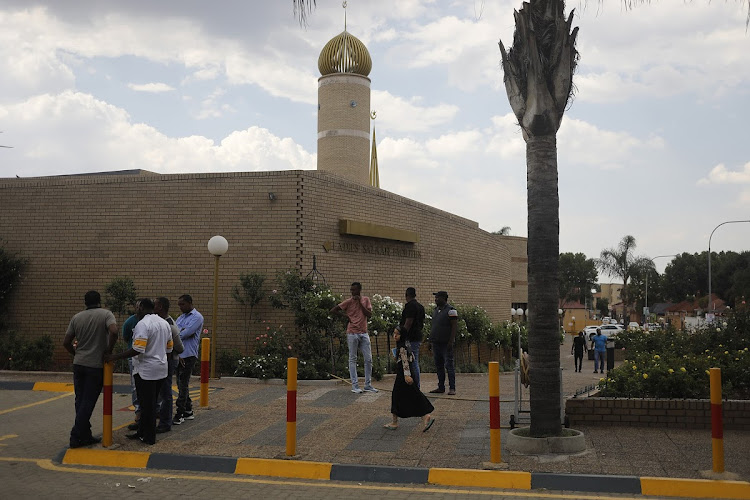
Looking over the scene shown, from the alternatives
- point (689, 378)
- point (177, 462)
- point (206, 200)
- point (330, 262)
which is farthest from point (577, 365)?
point (177, 462)

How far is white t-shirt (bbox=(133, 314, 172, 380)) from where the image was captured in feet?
27.4

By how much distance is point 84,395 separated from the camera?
8.41m

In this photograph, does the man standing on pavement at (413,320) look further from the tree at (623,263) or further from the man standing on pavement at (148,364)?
the tree at (623,263)

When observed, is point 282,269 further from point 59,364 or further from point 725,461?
point 725,461

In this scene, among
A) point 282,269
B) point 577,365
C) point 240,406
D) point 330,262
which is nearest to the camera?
point 240,406

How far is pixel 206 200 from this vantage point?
1692 cm

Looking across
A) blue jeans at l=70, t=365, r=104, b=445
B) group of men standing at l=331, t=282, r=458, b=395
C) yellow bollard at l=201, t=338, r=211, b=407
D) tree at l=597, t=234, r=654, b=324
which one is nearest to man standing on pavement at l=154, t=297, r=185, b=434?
blue jeans at l=70, t=365, r=104, b=445

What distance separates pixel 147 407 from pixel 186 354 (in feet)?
4.67

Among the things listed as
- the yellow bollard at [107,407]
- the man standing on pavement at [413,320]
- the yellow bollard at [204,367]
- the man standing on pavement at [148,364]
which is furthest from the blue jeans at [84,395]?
the man standing on pavement at [413,320]

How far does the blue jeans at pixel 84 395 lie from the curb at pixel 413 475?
228 millimetres

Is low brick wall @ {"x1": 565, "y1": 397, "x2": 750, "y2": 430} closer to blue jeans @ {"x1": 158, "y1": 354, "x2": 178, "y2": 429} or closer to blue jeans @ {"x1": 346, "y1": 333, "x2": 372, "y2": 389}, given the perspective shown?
blue jeans @ {"x1": 346, "y1": 333, "x2": 372, "y2": 389}

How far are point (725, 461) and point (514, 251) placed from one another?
37723 mm

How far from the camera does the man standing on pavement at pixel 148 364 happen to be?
27.5ft

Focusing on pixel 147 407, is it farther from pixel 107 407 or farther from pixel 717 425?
pixel 717 425
